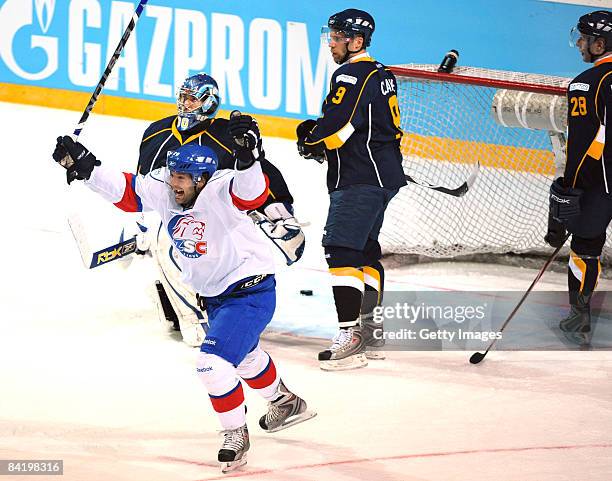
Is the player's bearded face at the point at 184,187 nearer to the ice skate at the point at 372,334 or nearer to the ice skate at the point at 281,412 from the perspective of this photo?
the ice skate at the point at 281,412

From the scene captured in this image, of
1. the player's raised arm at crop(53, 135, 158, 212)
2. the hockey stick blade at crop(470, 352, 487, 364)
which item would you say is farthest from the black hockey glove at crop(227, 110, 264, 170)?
the hockey stick blade at crop(470, 352, 487, 364)

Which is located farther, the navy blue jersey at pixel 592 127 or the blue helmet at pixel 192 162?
the navy blue jersey at pixel 592 127

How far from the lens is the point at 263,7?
8023mm

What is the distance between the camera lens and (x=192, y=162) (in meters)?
3.50

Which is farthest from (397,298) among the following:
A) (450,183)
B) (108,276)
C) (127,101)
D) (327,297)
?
(127,101)

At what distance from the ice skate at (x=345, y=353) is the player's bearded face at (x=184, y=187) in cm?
130

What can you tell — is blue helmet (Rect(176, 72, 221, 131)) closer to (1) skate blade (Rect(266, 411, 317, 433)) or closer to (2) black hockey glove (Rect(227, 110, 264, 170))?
(2) black hockey glove (Rect(227, 110, 264, 170))

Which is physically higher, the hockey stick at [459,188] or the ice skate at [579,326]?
the hockey stick at [459,188]

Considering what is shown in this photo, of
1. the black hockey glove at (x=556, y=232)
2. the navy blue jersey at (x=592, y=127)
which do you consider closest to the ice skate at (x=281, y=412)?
the black hockey glove at (x=556, y=232)

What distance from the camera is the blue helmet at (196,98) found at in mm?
4633

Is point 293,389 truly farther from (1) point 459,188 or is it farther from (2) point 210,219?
(1) point 459,188

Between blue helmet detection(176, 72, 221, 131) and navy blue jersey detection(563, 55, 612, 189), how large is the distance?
1448 millimetres

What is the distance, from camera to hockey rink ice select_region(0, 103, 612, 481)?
3527 millimetres
